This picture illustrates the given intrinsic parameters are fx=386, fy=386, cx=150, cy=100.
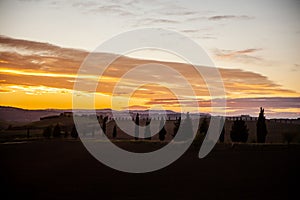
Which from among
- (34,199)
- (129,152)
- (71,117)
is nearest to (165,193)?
(34,199)

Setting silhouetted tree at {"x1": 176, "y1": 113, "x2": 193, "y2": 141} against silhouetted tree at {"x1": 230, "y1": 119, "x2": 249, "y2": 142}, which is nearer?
silhouetted tree at {"x1": 230, "y1": 119, "x2": 249, "y2": 142}

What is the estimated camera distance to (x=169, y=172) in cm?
1802

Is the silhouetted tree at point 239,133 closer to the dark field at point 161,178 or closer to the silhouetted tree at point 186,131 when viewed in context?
the silhouetted tree at point 186,131

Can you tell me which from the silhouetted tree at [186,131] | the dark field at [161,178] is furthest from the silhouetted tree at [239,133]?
the dark field at [161,178]

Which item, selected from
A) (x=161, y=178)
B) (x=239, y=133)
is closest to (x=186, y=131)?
(x=239, y=133)

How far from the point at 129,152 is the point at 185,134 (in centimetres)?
1503

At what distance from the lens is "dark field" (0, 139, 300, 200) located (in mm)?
13156

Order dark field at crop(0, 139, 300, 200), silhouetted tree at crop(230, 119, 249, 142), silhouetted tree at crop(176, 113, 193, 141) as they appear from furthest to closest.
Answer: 1. silhouetted tree at crop(176, 113, 193, 141)
2. silhouetted tree at crop(230, 119, 249, 142)
3. dark field at crop(0, 139, 300, 200)

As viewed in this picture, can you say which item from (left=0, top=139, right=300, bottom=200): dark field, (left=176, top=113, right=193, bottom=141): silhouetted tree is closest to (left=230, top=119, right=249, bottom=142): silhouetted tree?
(left=176, top=113, right=193, bottom=141): silhouetted tree

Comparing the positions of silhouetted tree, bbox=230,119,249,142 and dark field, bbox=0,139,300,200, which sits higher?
silhouetted tree, bbox=230,119,249,142

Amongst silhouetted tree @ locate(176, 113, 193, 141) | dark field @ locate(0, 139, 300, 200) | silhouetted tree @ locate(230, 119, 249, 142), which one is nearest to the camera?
dark field @ locate(0, 139, 300, 200)

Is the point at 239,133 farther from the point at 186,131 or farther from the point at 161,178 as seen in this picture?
the point at 161,178

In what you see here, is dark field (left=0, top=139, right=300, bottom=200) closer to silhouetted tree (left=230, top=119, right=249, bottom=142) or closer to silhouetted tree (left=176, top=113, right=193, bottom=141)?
silhouetted tree (left=230, top=119, right=249, bottom=142)

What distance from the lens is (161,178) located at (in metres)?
16.4
